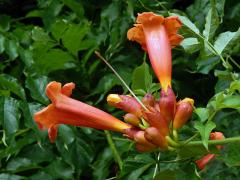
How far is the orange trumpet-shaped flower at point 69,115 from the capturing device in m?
1.59

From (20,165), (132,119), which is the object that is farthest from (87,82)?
(132,119)

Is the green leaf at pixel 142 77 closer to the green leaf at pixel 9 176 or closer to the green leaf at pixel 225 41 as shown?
the green leaf at pixel 225 41

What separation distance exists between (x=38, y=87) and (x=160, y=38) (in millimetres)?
807

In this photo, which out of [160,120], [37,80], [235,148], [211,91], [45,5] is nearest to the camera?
[160,120]

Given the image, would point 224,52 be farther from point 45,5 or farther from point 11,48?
point 45,5

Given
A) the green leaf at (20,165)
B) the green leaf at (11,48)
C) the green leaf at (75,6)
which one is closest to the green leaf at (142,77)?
the green leaf at (20,165)

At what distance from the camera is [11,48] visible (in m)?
2.74

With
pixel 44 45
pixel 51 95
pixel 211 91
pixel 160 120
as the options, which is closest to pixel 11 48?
pixel 44 45

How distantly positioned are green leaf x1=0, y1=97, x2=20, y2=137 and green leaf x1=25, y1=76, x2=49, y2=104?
0.29ft

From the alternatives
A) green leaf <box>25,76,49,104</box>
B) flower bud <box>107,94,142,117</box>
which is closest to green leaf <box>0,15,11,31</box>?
green leaf <box>25,76,49,104</box>

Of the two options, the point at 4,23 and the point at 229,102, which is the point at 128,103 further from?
the point at 4,23

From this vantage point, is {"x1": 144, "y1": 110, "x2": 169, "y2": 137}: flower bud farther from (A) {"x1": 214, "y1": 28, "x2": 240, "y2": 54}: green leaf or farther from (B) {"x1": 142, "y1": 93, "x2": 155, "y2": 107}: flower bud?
(A) {"x1": 214, "y1": 28, "x2": 240, "y2": 54}: green leaf

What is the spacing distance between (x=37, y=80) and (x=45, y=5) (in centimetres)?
80

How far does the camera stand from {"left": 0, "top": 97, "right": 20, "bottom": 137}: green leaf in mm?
2266
